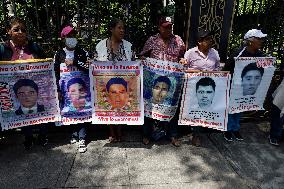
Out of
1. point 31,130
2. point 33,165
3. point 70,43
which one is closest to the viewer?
point 33,165

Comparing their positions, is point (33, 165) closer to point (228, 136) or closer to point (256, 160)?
point (228, 136)

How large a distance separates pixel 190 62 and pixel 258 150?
1789 mm

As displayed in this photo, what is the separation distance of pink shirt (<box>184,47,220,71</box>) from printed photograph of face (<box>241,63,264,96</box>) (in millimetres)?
560

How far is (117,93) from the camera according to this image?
480 cm

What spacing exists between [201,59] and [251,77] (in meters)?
0.92

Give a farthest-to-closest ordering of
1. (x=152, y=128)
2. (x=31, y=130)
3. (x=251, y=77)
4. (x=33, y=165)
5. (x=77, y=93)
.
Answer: (x=152, y=128)
(x=251, y=77)
(x=31, y=130)
(x=77, y=93)
(x=33, y=165)

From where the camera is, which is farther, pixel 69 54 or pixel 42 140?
pixel 42 140

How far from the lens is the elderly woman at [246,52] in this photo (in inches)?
189

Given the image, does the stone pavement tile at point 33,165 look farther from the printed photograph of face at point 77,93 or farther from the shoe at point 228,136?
the shoe at point 228,136

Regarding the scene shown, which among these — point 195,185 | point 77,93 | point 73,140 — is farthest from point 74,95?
point 195,185

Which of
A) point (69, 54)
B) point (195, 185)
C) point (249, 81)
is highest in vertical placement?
point (69, 54)

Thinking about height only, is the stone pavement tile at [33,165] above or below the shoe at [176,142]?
below

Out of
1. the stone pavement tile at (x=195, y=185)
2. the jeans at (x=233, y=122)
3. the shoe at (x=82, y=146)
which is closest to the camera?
the stone pavement tile at (x=195, y=185)

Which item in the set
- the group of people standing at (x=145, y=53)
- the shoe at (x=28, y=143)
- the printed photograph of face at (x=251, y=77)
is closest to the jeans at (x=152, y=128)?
the group of people standing at (x=145, y=53)
